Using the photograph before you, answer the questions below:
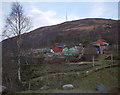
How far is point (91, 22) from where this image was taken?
143 feet

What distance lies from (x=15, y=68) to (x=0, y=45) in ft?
5.97

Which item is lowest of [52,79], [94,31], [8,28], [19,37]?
[52,79]

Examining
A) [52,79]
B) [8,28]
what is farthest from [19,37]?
[52,79]

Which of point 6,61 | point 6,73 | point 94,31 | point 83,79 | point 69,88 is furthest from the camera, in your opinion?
point 94,31

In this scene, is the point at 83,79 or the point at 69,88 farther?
the point at 83,79

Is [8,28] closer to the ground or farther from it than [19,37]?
farther from it

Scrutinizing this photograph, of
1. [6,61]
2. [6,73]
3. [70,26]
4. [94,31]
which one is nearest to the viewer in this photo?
[6,73]

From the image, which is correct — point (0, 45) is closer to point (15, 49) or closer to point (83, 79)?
point (15, 49)

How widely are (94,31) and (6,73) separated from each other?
95.4 ft

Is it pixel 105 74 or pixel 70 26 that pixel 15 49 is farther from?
pixel 70 26

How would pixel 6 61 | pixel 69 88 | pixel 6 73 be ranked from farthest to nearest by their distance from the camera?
pixel 6 61
pixel 6 73
pixel 69 88

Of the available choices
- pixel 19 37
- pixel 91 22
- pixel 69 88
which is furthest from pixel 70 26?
A: pixel 69 88

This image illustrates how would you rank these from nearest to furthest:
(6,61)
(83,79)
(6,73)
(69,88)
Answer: (69,88) < (83,79) < (6,73) < (6,61)

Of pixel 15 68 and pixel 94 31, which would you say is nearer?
pixel 15 68
